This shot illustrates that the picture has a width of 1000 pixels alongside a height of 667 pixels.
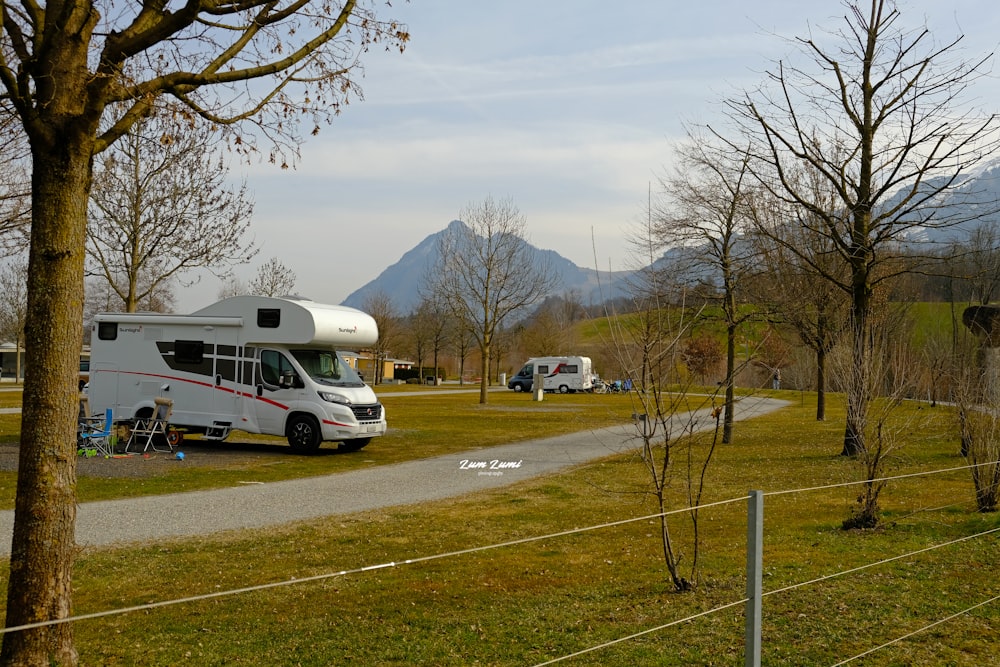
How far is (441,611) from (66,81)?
4050 mm

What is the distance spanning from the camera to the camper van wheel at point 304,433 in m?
17.7

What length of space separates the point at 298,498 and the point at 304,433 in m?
6.06

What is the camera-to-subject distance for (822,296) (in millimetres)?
25531

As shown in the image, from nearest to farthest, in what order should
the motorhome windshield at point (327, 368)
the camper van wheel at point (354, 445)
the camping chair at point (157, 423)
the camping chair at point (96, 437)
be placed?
the camping chair at point (96, 437)
the camping chair at point (157, 423)
the motorhome windshield at point (327, 368)
the camper van wheel at point (354, 445)

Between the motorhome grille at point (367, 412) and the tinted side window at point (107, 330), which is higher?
the tinted side window at point (107, 330)

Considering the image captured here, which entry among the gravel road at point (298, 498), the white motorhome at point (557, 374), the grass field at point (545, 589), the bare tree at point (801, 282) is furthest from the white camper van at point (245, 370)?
the white motorhome at point (557, 374)

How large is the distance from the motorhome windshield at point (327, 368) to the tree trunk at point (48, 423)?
13.5 m

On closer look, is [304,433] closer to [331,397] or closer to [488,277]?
[331,397]

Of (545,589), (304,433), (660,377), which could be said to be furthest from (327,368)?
(660,377)

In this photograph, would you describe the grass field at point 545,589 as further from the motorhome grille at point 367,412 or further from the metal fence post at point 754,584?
the motorhome grille at point 367,412

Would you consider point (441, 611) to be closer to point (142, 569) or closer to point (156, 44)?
point (142, 569)

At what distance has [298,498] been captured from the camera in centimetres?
1184

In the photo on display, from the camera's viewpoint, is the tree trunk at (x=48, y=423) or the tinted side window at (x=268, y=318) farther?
the tinted side window at (x=268, y=318)

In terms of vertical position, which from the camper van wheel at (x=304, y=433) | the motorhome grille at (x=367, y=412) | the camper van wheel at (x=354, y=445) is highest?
the motorhome grille at (x=367, y=412)
